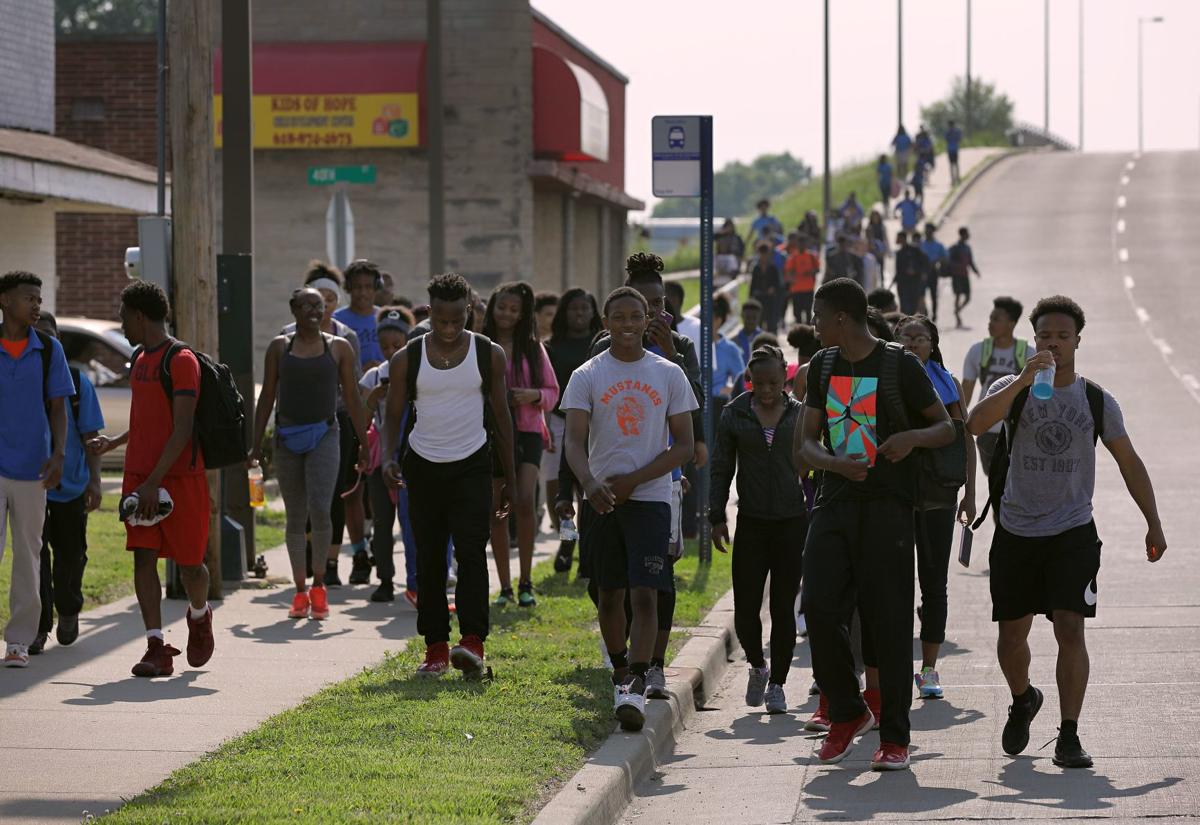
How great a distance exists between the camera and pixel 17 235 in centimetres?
1877

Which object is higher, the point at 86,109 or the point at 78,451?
the point at 86,109

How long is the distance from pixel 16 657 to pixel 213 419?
61.1 inches

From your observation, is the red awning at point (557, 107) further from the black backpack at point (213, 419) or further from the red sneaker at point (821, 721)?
the red sneaker at point (821, 721)

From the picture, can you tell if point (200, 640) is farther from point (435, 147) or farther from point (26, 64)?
point (26, 64)

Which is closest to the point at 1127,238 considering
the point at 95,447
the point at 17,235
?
the point at 17,235

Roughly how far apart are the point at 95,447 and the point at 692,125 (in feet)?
17.7

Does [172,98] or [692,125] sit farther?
[692,125]

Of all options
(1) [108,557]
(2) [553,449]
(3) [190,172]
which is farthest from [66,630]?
(2) [553,449]

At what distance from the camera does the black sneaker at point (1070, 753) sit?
764 cm

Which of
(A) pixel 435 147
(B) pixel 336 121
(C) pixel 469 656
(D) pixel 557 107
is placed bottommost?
(C) pixel 469 656

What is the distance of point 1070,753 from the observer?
7.66m

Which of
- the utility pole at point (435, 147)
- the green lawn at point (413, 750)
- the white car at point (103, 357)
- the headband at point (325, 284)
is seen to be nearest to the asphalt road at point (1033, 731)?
the green lawn at point (413, 750)

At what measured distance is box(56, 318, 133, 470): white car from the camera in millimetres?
19250

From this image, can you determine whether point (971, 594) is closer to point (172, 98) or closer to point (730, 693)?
point (730, 693)
